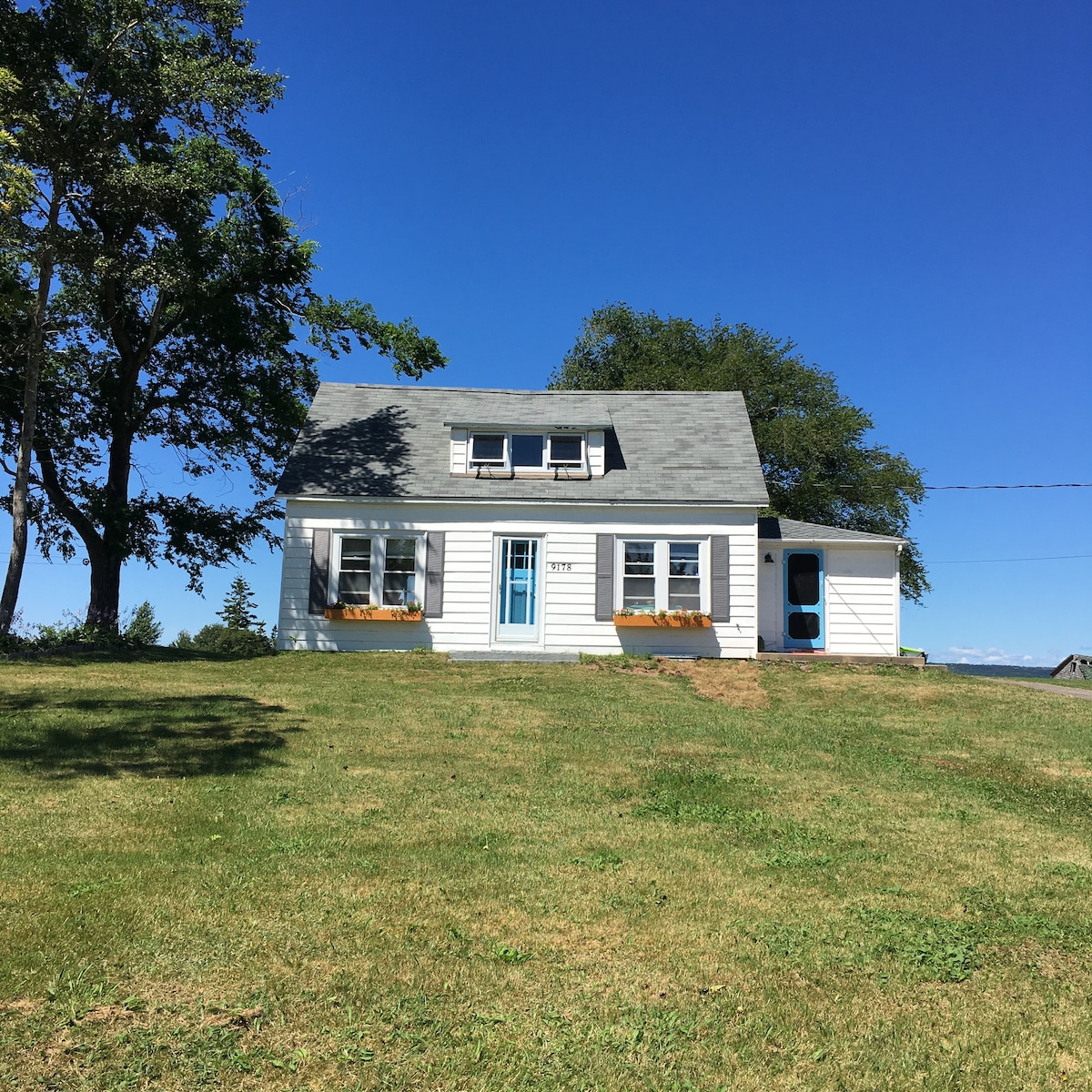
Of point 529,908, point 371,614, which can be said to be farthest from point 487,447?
point 529,908

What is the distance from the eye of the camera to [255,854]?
6062 mm

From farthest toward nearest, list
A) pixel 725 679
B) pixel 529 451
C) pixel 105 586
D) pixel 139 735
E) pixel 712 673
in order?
pixel 105 586 → pixel 529 451 → pixel 712 673 → pixel 725 679 → pixel 139 735

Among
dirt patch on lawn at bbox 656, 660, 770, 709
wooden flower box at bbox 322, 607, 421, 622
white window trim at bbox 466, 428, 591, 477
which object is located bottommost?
dirt patch on lawn at bbox 656, 660, 770, 709

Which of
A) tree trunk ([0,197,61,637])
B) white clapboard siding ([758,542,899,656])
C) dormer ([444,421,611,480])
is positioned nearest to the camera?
tree trunk ([0,197,61,637])

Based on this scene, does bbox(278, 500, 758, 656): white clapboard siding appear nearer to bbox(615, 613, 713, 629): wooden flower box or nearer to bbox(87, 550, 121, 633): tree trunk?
bbox(615, 613, 713, 629): wooden flower box

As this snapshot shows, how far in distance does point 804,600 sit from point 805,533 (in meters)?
1.52

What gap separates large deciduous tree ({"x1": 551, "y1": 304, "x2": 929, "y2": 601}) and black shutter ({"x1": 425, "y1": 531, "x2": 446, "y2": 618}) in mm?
16541

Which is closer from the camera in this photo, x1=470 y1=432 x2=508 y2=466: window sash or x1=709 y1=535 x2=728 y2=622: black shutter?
x1=709 y1=535 x2=728 y2=622: black shutter

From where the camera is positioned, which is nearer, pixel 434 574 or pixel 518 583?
pixel 434 574

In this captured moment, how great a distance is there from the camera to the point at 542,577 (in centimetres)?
1934

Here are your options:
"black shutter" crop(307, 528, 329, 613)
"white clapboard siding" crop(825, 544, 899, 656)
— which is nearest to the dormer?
"black shutter" crop(307, 528, 329, 613)

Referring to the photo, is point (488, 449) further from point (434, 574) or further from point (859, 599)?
point (859, 599)

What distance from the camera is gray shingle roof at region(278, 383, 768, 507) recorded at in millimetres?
19500

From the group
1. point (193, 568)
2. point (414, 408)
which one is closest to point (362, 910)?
point (414, 408)
